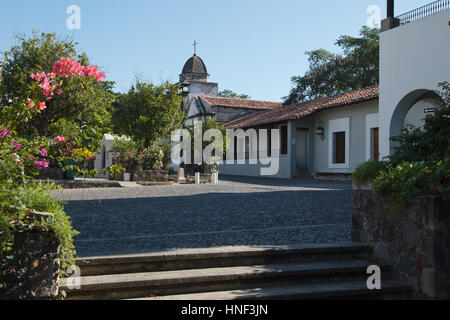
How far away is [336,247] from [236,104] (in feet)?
88.9

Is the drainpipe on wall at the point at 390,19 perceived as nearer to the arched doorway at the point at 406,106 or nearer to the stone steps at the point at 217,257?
the arched doorway at the point at 406,106

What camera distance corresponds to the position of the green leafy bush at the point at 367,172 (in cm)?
506

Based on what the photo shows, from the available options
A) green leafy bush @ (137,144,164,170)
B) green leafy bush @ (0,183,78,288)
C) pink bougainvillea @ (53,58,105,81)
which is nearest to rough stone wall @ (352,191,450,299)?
green leafy bush @ (0,183,78,288)

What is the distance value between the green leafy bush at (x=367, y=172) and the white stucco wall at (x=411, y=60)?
20.3 feet

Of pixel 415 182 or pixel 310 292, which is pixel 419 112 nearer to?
pixel 415 182

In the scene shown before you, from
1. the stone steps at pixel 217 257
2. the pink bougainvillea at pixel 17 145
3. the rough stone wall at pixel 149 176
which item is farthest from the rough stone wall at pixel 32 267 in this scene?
the rough stone wall at pixel 149 176

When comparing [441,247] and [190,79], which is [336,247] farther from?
[190,79]

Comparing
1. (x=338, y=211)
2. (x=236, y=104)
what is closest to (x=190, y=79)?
(x=236, y=104)

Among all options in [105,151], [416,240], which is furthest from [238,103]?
[416,240]

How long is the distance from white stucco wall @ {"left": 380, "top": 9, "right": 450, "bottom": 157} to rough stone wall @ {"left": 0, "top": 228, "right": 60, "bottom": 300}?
388 inches

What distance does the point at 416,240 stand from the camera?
3928 millimetres

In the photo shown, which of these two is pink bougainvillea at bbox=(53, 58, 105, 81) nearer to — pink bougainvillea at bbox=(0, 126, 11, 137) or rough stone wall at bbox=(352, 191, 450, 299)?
pink bougainvillea at bbox=(0, 126, 11, 137)

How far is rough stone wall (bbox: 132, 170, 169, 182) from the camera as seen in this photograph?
53.6 feet
